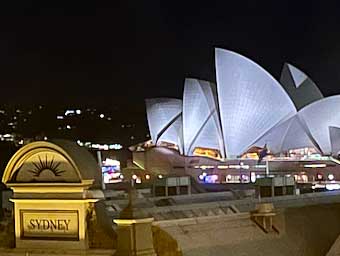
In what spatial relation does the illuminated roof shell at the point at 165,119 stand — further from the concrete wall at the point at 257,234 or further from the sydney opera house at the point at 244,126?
the concrete wall at the point at 257,234

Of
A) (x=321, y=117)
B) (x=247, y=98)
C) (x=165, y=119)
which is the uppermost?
(x=247, y=98)

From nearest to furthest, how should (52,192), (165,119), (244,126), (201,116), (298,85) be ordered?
(52,192)
(244,126)
(298,85)
(201,116)
(165,119)

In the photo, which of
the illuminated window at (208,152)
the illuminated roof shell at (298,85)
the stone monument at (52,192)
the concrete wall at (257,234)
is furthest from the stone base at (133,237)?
the illuminated window at (208,152)

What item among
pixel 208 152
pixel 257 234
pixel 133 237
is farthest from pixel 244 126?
pixel 133 237

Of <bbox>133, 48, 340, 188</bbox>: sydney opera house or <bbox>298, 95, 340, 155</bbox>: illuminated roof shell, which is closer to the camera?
<bbox>133, 48, 340, 188</bbox>: sydney opera house

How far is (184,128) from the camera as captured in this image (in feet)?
250

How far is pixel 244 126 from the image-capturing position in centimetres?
6762

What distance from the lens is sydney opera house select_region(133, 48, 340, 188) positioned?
6353 cm

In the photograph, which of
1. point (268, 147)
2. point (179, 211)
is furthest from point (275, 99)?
point (179, 211)

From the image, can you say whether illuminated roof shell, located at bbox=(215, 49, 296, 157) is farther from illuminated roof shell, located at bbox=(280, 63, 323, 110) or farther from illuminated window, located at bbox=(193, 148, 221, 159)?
illuminated window, located at bbox=(193, 148, 221, 159)

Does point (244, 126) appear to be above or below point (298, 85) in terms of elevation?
below

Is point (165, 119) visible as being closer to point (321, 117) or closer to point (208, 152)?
point (208, 152)

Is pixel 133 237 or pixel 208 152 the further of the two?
pixel 208 152

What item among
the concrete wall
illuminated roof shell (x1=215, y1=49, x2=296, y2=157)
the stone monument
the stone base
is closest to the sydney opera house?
illuminated roof shell (x1=215, y1=49, x2=296, y2=157)
